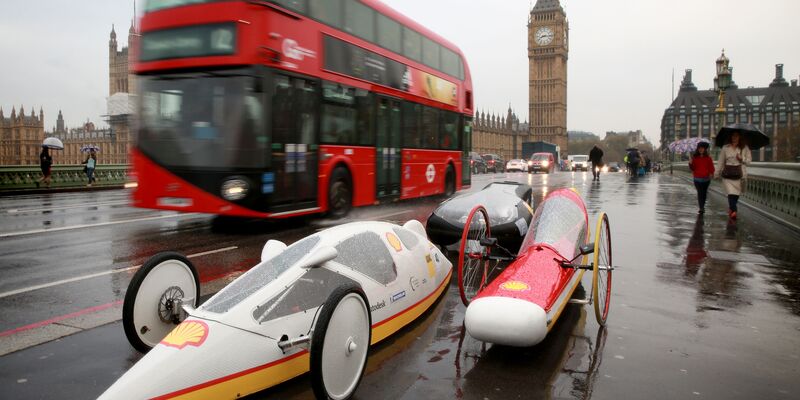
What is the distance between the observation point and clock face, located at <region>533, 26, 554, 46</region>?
140m

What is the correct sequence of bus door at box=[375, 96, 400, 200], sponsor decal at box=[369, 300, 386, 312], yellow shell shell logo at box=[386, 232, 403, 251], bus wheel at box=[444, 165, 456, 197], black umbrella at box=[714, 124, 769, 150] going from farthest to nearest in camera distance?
1. bus wheel at box=[444, 165, 456, 197]
2. bus door at box=[375, 96, 400, 200]
3. black umbrella at box=[714, 124, 769, 150]
4. yellow shell shell logo at box=[386, 232, 403, 251]
5. sponsor decal at box=[369, 300, 386, 312]

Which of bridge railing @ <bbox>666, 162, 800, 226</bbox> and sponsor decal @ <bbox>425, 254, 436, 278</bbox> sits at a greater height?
bridge railing @ <bbox>666, 162, 800, 226</bbox>

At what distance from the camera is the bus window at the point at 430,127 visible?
16141 millimetres

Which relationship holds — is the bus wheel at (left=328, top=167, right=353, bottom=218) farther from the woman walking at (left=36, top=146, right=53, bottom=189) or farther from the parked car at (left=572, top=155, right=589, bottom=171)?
the parked car at (left=572, top=155, right=589, bottom=171)

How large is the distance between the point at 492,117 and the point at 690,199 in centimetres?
12008

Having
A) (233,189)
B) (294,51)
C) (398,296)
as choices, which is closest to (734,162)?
(294,51)

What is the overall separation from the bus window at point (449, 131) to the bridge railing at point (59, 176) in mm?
17175

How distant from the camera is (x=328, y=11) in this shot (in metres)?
11.6

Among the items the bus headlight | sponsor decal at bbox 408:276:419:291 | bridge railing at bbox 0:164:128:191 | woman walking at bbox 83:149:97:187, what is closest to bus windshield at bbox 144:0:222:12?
the bus headlight

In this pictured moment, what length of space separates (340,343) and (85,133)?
382 feet

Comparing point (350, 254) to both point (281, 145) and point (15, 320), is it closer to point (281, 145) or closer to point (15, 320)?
point (15, 320)

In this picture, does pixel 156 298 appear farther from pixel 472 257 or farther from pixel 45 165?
pixel 45 165

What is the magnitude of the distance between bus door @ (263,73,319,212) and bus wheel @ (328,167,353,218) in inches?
25.8

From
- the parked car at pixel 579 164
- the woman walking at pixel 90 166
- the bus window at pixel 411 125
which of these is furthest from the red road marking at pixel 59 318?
the parked car at pixel 579 164
